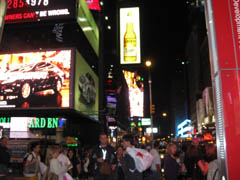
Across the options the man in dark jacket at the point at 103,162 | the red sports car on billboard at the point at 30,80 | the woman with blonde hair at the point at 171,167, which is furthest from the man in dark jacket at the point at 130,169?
the red sports car on billboard at the point at 30,80

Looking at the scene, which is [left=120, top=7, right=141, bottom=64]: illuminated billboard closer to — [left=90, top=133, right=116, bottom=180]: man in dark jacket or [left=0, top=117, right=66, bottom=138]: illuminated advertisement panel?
[left=0, top=117, right=66, bottom=138]: illuminated advertisement panel

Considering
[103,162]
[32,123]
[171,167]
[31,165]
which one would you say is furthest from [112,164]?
[32,123]

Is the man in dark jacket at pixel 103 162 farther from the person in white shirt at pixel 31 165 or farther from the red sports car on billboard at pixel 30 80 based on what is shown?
the red sports car on billboard at pixel 30 80

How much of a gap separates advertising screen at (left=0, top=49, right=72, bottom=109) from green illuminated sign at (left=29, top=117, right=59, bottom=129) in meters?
2.81

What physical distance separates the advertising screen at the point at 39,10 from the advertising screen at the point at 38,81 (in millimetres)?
3112

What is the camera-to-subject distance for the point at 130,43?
117 ft

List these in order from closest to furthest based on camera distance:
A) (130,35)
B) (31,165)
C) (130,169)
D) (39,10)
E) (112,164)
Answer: (130,169)
(112,164)
(31,165)
(39,10)
(130,35)

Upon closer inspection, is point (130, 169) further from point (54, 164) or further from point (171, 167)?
point (171, 167)

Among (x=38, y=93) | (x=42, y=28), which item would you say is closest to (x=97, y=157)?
(x=38, y=93)

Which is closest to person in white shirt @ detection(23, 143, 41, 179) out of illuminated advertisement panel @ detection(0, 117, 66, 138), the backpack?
the backpack

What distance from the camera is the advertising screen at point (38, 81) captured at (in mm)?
20062

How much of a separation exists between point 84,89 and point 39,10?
295 inches

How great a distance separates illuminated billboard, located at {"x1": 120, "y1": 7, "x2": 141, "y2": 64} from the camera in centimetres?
3406

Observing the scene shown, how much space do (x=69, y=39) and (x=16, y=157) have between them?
10058mm
